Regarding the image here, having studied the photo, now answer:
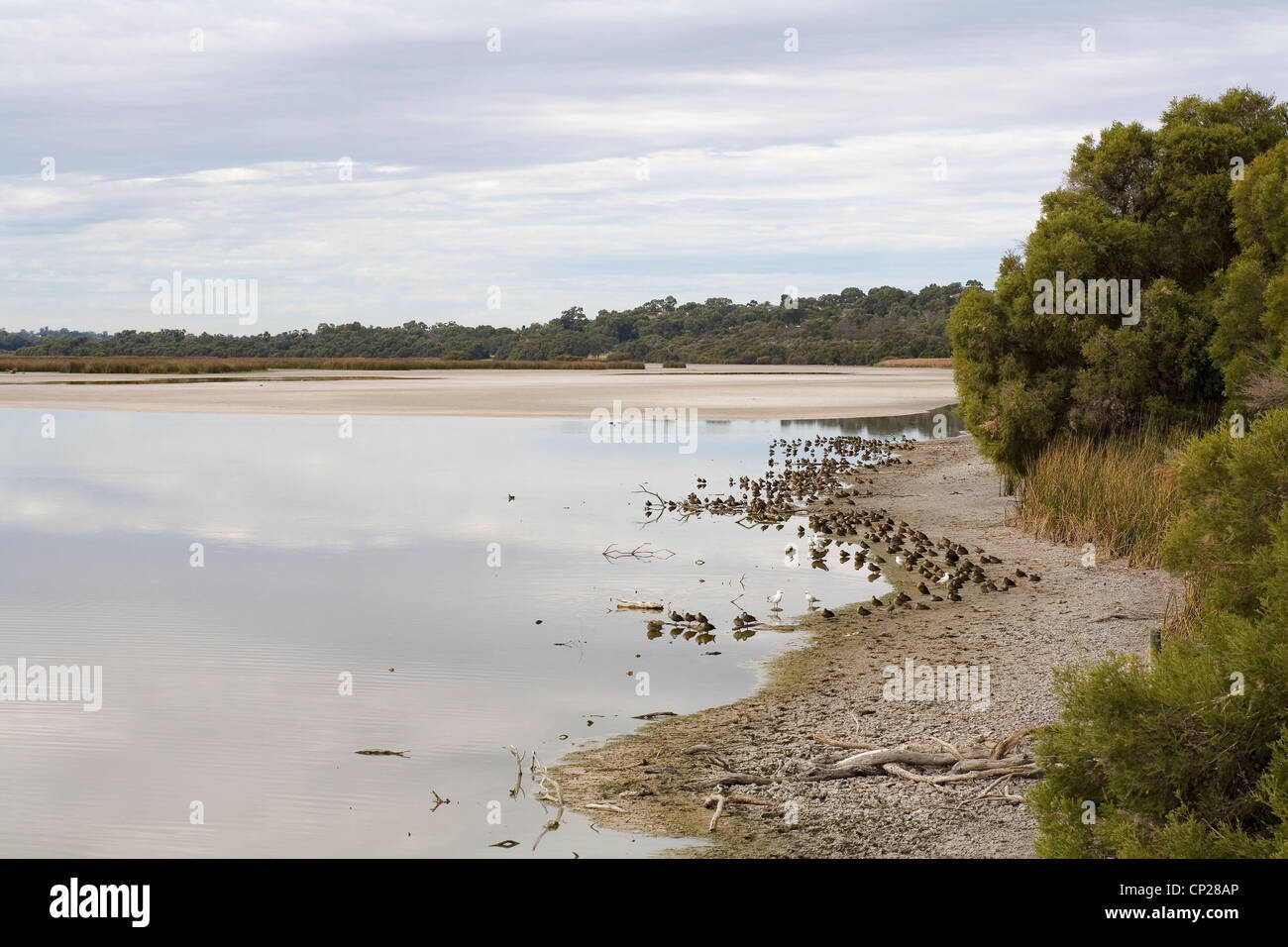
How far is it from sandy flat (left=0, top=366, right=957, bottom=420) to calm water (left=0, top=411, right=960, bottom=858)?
25.7m

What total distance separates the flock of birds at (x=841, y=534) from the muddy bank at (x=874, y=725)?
0.23 metres

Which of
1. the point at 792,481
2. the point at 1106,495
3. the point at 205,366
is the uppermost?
the point at 205,366

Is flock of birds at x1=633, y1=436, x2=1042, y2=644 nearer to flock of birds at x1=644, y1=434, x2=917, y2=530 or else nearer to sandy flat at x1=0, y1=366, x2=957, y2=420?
flock of birds at x1=644, y1=434, x2=917, y2=530

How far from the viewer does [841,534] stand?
18.2 m

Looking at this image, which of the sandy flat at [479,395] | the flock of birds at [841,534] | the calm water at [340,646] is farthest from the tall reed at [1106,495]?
the sandy flat at [479,395]

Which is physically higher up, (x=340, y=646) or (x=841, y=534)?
(x=841, y=534)

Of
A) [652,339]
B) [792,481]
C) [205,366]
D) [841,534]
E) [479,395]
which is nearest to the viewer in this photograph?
[841,534]

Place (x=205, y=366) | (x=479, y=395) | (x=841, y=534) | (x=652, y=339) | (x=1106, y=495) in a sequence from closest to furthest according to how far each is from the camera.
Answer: (x=1106, y=495)
(x=841, y=534)
(x=479, y=395)
(x=205, y=366)
(x=652, y=339)

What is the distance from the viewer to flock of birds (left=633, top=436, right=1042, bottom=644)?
1301cm

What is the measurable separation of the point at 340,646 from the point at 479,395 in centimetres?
5290

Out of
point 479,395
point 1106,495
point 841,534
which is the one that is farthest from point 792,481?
point 479,395

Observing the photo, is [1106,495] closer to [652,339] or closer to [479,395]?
[479,395]

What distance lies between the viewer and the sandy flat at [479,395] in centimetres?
5200

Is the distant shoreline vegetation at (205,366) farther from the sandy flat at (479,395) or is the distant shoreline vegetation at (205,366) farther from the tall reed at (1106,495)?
the tall reed at (1106,495)
